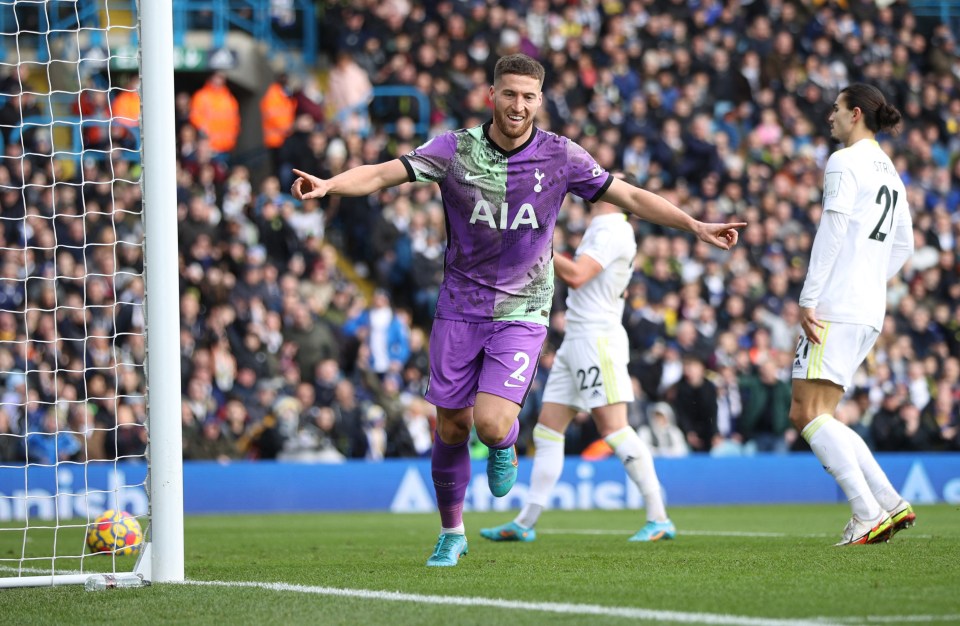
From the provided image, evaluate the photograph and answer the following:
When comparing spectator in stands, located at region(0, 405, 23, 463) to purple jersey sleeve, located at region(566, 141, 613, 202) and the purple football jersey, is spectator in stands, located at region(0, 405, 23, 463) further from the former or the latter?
purple jersey sleeve, located at region(566, 141, 613, 202)

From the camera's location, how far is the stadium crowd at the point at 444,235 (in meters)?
15.9

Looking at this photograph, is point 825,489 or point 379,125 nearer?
point 825,489

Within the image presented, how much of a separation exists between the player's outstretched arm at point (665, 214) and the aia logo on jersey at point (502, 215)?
433mm

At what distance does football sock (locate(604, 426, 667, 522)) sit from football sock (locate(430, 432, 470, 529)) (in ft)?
7.99

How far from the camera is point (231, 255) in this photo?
58.0 feet

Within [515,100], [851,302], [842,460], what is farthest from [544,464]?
[515,100]

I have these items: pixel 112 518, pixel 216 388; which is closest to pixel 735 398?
pixel 216 388

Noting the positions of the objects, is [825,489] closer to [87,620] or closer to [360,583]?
[360,583]

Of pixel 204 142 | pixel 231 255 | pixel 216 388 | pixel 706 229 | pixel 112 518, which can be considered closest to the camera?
pixel 706 229

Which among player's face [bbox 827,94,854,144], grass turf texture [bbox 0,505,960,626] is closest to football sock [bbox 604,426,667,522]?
grass turf texture [bbox 0,505,960,626]

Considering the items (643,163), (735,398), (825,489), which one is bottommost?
(825,489)

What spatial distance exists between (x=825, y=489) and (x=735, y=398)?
5.04 feet

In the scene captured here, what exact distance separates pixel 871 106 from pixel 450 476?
331 cm

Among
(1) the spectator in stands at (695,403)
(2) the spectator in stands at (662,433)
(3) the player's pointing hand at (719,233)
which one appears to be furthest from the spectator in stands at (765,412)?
(3) the player's pointing hand at (719,233)
